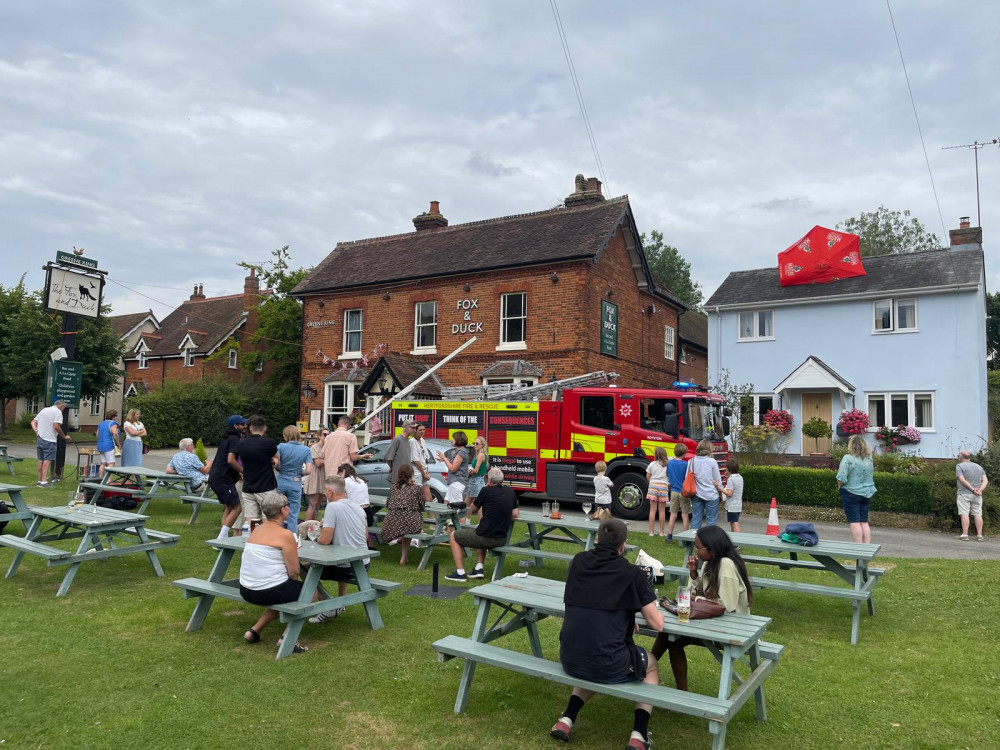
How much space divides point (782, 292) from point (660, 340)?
196 inches

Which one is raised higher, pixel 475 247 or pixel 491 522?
pixel 475 247

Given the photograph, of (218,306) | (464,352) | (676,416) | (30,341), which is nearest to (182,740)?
(676,416)

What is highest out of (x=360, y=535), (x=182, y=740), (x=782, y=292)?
(x=782, y=292)

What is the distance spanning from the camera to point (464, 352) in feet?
78.0

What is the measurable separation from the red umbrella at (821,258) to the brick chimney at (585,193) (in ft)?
24.0

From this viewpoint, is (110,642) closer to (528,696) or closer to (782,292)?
(528,696)

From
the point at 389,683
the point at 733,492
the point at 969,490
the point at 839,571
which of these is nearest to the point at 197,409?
the point at 733,492

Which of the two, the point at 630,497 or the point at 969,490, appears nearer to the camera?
the point at 969,490

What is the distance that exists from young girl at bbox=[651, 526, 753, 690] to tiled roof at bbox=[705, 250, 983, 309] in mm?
21744

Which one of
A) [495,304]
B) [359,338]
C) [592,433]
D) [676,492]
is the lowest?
[676,492]

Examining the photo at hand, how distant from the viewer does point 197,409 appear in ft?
100

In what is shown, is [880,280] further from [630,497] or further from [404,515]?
[404,515]

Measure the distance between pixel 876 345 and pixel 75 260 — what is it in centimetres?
2422

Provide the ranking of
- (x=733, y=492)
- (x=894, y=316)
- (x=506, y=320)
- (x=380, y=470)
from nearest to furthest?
1. (x=733, y=492)
2. (x=380, y=470)
3. (x=506, y=320)
4. (x=894, y=316)
